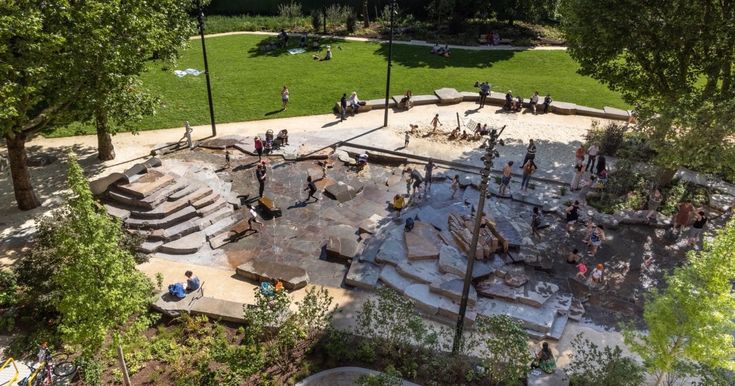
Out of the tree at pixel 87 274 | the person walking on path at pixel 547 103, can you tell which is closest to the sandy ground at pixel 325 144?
the person walking on path at pixel 547 103

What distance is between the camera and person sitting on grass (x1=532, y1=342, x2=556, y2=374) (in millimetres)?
11586

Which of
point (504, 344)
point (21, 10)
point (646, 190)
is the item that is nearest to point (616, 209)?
point (646, 190)

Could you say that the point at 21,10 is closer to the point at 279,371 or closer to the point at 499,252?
the point at 279,371

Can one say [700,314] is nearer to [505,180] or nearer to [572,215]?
[572,215]

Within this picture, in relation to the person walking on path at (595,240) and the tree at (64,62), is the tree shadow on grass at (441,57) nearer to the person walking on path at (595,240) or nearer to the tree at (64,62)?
the tree at (64,62)

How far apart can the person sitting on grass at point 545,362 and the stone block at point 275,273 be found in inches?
271

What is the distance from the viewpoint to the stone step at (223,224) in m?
17.2

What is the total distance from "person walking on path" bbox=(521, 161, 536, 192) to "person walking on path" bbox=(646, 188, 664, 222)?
174 inches

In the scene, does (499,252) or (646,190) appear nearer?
(499,252)

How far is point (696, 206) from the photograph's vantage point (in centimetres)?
1909

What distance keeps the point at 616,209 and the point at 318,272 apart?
11.5 meters

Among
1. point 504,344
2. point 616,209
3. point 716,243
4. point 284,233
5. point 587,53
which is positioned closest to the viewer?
point 716,243

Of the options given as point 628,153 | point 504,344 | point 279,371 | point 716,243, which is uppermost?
point 716,243

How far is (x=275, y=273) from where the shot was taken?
49.2ft
